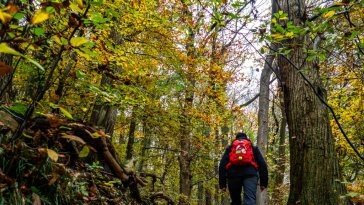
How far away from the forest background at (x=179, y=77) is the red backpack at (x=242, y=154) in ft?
2.53

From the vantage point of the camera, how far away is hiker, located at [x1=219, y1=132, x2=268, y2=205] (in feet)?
20.1

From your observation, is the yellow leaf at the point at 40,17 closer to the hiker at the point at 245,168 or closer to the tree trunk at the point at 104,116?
the hiker at the point at 245,168

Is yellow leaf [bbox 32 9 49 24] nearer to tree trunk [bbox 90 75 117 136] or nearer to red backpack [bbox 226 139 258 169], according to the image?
red backpack [bbox 226 139 258 169]

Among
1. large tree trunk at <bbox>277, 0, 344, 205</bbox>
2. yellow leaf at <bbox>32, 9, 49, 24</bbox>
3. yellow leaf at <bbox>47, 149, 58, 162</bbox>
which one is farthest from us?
large tree trunk at <bbox>277, 0, 344, 205</bbox>

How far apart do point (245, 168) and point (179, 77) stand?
28.9ft

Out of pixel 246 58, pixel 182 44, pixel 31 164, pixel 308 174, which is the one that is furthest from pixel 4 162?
pixel 246 58

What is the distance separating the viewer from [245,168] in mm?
6223

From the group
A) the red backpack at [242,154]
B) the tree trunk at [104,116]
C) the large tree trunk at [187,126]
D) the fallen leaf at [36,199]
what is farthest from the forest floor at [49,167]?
the large tree trunk at [187,126]

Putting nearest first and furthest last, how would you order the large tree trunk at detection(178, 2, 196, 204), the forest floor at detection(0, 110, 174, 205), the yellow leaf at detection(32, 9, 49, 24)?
the yellow leaf at detection(32, 9, 49, 24), the forest floor at detection(0, 110, 174, 205), the large tree trunk at detection(178, 2, 196, 204)

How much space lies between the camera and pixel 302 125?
17.9 feet

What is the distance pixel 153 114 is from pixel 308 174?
30.0 ft

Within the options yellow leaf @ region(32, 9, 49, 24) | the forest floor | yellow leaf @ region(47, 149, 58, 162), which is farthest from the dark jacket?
yellow leaf @ region(32, 9, 49, 24)

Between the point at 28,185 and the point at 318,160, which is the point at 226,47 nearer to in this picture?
the point at 318,160

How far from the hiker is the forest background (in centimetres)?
77
